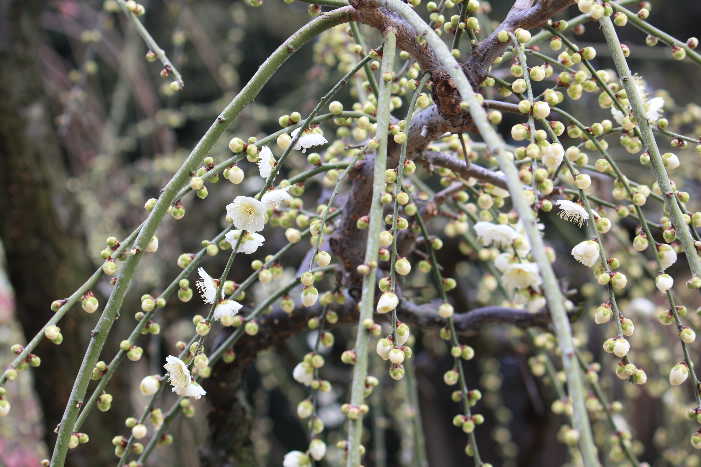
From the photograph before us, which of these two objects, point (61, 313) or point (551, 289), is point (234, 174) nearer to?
point (61, 313)

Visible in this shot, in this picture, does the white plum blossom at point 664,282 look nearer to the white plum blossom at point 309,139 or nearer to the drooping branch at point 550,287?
the drooping branch at point 550,287

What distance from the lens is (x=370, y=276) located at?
1.61 feet

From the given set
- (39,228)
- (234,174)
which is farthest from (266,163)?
(39,228)

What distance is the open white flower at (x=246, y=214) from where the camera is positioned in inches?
24.1

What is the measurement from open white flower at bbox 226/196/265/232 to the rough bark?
2.76 ft

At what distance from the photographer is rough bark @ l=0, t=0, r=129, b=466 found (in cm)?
134

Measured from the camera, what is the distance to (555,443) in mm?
2465

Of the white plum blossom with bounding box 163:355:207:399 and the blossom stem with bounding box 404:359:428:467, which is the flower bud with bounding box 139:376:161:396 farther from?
the blossom stem with bounding box 404:359:428:467

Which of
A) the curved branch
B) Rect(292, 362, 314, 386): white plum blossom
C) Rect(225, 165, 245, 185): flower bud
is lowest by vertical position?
Rect(292, 362, 314, 386): white plum blossom

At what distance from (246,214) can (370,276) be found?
0.17 metres

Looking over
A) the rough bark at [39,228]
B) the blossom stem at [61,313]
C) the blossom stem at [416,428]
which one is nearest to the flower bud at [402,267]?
the blossom stem at [61,313]

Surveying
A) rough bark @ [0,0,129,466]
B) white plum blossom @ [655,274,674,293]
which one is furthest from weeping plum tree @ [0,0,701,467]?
rough bark @ [0,0,129,466]

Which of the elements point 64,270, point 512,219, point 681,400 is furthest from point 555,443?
point 512,219

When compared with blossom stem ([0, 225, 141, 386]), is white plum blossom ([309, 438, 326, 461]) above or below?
below
